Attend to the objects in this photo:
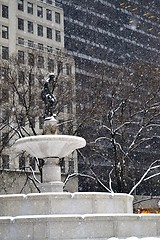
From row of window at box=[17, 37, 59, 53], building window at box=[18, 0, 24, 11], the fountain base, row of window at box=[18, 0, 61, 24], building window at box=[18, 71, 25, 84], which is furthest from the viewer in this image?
row of window at box=[18, 0, 61, 24]

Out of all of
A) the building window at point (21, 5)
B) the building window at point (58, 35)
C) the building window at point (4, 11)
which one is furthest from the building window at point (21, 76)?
the building window at point (58, 35)

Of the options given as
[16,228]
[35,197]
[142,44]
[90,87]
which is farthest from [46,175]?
[142,44]

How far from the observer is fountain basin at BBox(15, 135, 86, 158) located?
17.4 meters

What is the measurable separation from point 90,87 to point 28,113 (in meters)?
5.51

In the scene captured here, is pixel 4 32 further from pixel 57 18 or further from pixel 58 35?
pixel 57 18

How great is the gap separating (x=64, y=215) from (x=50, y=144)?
4.57 metres

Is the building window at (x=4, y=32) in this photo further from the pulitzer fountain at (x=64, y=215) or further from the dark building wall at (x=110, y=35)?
the pulitzer fountain at (x=64, y=215)

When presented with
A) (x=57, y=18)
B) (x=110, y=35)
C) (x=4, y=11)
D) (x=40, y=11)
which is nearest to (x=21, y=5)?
(x=40, y=11)

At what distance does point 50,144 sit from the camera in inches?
694

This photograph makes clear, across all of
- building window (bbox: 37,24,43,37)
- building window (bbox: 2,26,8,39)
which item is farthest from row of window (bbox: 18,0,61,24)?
building window (bbox: 2,26,8,39)

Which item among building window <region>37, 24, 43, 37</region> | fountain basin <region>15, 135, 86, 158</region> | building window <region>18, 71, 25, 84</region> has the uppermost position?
building window <region>37, 24, 43, 37</region>

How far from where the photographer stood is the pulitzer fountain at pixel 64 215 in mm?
13164

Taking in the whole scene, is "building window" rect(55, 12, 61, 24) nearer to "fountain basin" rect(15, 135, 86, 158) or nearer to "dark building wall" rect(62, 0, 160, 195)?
"dark building wall" rect(62, 0, 160, 195)

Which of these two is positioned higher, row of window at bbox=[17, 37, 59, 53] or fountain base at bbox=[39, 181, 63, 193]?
row of window at bbox=[17, 37, 59, 53]
